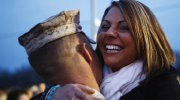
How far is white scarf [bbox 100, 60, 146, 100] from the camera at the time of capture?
200cm

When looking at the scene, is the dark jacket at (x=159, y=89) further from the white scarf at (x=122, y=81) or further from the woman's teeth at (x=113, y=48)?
the woman's teeth at (x=113, y=48)

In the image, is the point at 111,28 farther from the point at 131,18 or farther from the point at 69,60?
the point at 69,60

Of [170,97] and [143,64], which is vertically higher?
[143,64]

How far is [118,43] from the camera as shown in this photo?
6.72 ft

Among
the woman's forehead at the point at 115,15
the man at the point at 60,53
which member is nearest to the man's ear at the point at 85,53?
the man at the point at 60,53

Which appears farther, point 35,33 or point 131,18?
point 131,18

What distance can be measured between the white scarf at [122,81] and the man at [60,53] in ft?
0.60

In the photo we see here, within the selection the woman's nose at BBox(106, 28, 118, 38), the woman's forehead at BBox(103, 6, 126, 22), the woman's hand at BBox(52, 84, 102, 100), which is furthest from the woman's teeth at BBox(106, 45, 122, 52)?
the woman's hand at BBox(52, 84, 102, 100)

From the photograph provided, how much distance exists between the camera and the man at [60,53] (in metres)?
1.81

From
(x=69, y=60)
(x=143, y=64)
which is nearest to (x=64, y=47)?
(x=69, y=60)

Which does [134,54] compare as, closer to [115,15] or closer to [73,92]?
[115,15]

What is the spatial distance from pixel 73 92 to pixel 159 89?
30.8 inches

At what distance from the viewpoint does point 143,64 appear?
2070 mm

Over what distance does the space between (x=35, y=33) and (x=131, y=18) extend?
3.05ft
